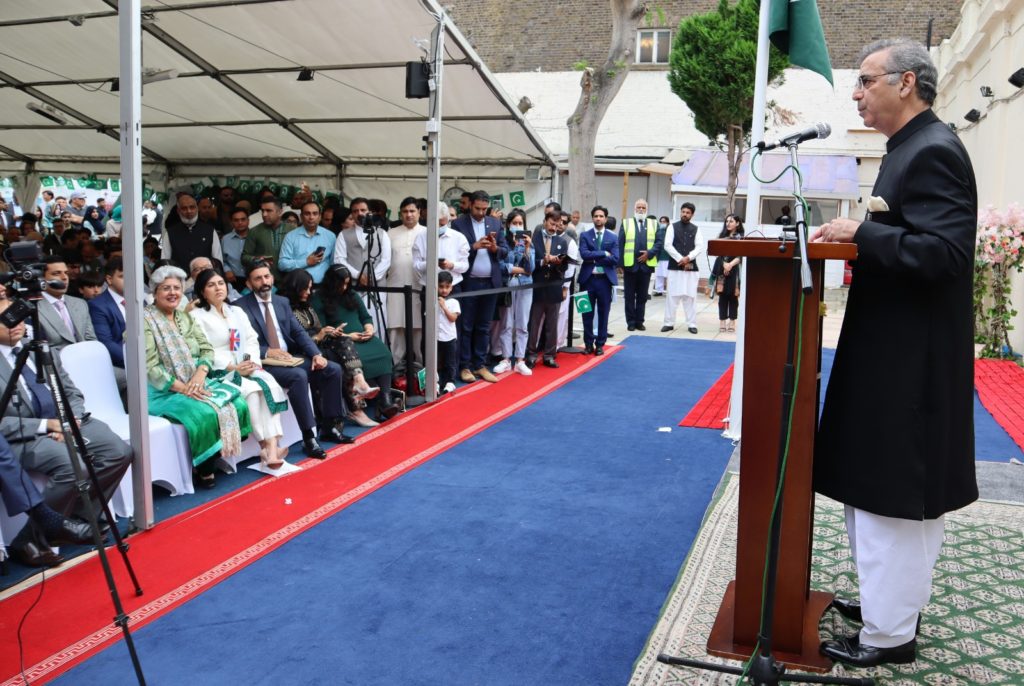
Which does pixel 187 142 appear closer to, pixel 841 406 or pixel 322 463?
pixel 322 463

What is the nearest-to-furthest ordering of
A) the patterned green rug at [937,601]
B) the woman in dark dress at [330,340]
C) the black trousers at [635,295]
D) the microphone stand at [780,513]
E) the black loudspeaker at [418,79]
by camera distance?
1. the microphone stand at [780,513]
2. the patterned green rug at [937,601]
3. the woman in dark dress at [330,340]
4. the black loudspeaker at [418,79]
5. the black trousers at [635,295]

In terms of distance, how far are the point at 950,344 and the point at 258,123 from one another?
952cm

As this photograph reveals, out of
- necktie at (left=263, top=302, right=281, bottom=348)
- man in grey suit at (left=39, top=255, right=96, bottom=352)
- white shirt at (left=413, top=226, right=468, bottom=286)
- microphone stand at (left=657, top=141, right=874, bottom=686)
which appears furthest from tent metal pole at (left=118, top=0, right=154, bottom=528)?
white shirt at (left=413, top=226, right=468, bottom=286)

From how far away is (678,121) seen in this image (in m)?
21.7

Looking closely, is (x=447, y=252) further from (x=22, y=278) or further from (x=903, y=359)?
(x=903, y=359)

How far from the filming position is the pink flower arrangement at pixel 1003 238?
9695 mm

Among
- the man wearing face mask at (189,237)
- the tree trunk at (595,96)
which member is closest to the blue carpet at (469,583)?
the man wearing face mask at (189,237)

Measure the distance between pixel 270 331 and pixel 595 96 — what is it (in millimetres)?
10667

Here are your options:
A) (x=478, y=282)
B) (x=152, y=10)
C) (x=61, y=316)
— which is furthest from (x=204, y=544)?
(x=152, y=10)

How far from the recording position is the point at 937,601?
3.68m

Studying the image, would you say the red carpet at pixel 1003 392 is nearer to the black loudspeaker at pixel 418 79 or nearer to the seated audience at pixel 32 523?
the black loudspeaker at pixel 418 79

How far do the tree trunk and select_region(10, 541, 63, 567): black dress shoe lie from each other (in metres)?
12.3

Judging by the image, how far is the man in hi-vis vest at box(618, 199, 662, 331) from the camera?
493 inches

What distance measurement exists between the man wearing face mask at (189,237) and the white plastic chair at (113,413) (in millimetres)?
3828
